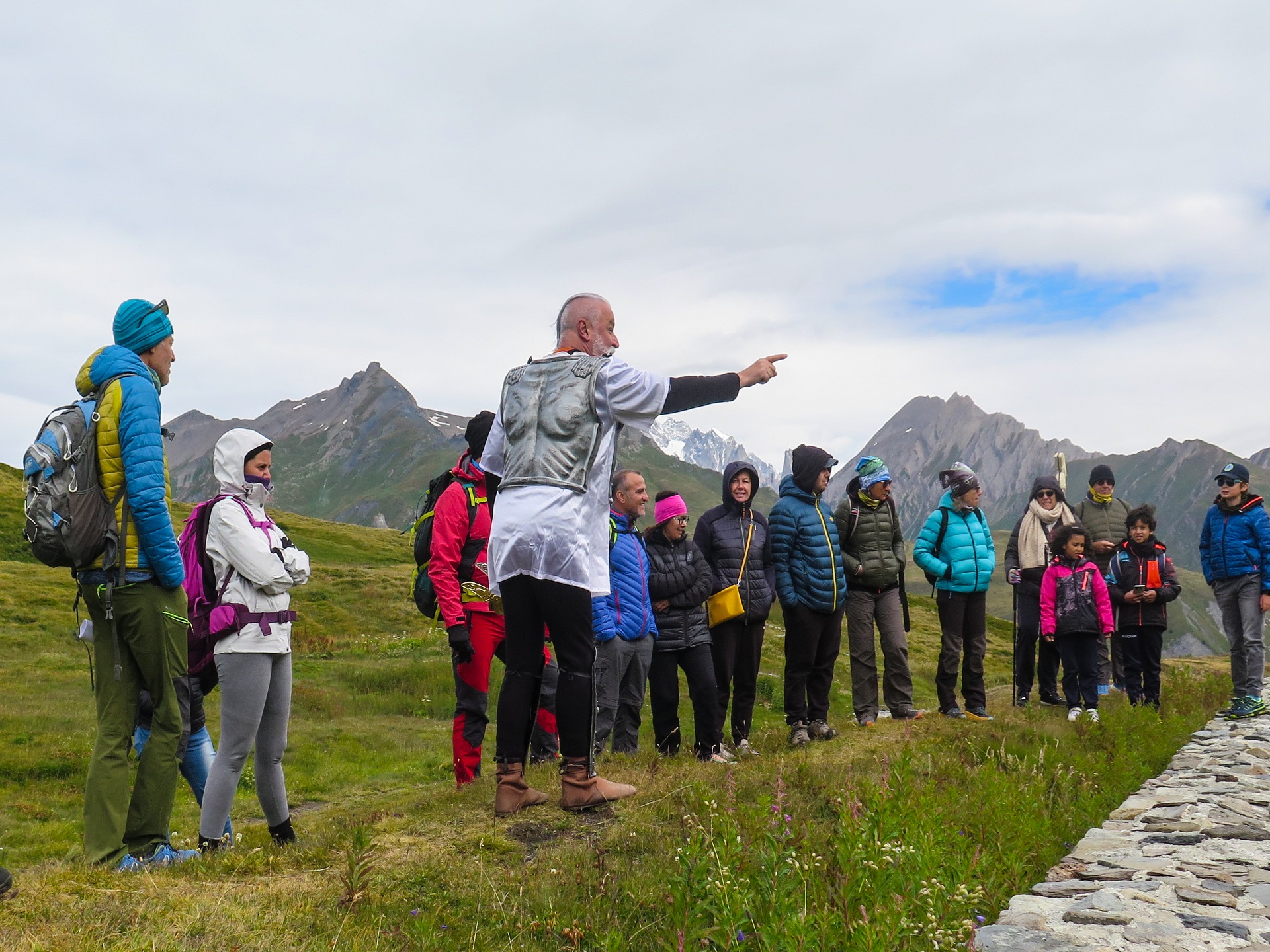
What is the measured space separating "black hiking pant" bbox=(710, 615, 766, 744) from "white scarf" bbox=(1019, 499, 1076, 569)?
4.92m

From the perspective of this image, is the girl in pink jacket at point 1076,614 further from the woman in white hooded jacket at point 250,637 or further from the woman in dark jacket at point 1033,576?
the woman in white hooded jacket at point 250,637

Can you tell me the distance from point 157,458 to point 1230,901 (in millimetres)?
6258

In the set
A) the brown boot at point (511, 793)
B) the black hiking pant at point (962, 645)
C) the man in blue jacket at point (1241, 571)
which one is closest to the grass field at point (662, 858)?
the brown boot at point (511, 793)

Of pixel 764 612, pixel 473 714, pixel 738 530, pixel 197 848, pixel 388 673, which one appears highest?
pixel 738 530

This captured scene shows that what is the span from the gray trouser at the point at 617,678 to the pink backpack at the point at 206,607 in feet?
11.2

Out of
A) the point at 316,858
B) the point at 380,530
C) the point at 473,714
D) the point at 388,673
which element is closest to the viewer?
the point at 316,858

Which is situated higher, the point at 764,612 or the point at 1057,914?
the point at 764,612

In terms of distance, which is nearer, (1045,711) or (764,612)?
(764,612)

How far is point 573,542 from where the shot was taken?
5.23 m

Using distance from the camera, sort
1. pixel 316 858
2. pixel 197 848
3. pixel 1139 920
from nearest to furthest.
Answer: pixel 1139 920
pixel 316 858
pixel 197 848

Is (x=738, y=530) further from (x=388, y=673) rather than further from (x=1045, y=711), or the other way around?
(x=388, y=673)

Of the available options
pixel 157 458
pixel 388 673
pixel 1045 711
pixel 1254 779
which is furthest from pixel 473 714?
pixel 388 673

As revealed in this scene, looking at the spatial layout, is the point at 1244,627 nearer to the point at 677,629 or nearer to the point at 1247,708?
the point at 1247,708

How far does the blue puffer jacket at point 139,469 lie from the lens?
516cm
